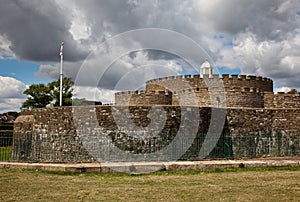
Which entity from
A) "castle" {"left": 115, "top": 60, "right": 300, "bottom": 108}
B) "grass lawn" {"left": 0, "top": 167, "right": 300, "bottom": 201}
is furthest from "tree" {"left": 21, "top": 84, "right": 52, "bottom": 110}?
"grass lawn" {"left": 0, "top": 167, "right": 300, "bottom": 201}

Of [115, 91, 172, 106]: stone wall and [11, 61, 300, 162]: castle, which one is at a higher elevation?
[115, 91, 172, 106]: stone wall

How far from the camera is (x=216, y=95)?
2272 cm

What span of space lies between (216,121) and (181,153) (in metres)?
2.86

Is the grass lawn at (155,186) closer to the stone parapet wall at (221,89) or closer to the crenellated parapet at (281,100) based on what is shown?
the stone parapet wall at (221,89)

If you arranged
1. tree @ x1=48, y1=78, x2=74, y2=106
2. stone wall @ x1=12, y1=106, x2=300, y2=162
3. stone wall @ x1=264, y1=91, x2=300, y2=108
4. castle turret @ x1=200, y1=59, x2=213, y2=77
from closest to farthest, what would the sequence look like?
stone wall @ x1=12, y1=106, x2=300, y2=162 < stone wall @ x1=264, y1=91, x2=300, y2=108 < castle turret @ x1=200, y1=59, x2=213, y2=77 < tree @ x1=48, y1=78, x2=74, y2=106

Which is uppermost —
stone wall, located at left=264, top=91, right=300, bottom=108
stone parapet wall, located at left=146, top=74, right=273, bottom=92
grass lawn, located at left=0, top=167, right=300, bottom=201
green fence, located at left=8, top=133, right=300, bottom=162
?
stone parapet wall, located at left=146, top=74, right=273, bottom=92

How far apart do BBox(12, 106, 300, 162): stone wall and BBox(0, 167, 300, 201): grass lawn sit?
320cm

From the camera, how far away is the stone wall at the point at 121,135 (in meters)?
14.3

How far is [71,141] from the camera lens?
48.5ft

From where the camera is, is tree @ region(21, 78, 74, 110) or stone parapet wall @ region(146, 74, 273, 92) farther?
tree @ region(21, 78, 74, 110)

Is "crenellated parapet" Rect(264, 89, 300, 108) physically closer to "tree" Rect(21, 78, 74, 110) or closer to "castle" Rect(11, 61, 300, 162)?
"castle" Rect(11, 61, 300, 162)

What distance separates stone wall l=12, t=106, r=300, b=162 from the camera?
1429 cm

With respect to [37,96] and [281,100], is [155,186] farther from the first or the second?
[37,96]

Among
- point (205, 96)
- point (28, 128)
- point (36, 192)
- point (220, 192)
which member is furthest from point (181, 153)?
point (28, 128)
